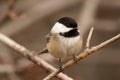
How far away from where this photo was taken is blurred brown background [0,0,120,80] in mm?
4469

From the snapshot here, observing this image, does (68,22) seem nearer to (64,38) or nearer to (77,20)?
(64,38)

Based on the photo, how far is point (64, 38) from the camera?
7.63 feet

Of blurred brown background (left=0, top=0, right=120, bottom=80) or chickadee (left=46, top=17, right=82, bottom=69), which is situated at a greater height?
blurred brown background (left=0, top=0, right=120, bottom=80)

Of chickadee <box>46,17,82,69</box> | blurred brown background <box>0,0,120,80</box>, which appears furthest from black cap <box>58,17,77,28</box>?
blurred brown background <box>0,0,120,80</box>

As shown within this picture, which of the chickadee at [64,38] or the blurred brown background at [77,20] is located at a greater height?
the blurred brown background at [77,20]

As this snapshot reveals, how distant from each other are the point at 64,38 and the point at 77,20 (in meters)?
2.21

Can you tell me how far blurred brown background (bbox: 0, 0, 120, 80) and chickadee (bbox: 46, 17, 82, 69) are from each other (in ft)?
5.43

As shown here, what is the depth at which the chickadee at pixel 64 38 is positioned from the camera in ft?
7.38

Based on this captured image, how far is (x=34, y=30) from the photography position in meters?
5.47

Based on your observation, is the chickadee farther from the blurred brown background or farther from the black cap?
the blurred brown background

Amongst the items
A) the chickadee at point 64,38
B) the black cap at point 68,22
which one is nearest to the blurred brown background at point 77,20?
the chickadee at point 64,38

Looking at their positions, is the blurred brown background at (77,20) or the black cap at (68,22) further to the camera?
the blurred brown background at (77,20)

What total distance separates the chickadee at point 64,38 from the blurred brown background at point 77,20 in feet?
5.43

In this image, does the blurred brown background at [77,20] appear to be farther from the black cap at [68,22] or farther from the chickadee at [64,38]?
the black cap at [68,22]
